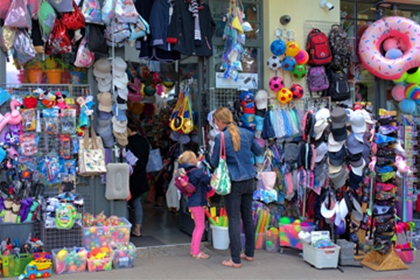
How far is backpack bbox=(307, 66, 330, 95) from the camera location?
305 inches

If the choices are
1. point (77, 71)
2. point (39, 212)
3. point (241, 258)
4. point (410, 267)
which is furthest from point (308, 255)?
point (77, 71)

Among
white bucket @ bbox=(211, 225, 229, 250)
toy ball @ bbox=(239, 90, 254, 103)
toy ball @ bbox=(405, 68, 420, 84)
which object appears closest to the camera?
white bucket @ bbox=(211, 225, 229, 250)

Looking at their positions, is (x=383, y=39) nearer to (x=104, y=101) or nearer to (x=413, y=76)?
(x=413, y=76)

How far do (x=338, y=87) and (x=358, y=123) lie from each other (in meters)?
1.38

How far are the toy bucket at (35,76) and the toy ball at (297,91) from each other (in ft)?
11.8

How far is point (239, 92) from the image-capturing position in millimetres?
7711

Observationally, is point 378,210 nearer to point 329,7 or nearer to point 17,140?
point 329,7

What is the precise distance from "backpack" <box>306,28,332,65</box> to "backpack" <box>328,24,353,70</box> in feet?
0.31

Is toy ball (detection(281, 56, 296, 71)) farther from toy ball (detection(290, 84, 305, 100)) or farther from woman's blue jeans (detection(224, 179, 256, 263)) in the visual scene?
woman's blue jeans (detection(224, 179, 256, 263))

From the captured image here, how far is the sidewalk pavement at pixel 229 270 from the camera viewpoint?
19.2ft

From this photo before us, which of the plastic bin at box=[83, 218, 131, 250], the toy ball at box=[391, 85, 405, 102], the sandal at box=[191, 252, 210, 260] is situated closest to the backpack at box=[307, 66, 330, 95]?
the toy ball at box=[391, 85, 405, 102]

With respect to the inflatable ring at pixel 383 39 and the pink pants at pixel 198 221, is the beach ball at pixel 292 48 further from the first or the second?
the pink pants at pixel 198 221

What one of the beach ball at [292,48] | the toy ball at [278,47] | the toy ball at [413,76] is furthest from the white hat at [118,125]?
the toy ball at [413,76]

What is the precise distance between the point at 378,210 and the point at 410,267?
2.86 feet
